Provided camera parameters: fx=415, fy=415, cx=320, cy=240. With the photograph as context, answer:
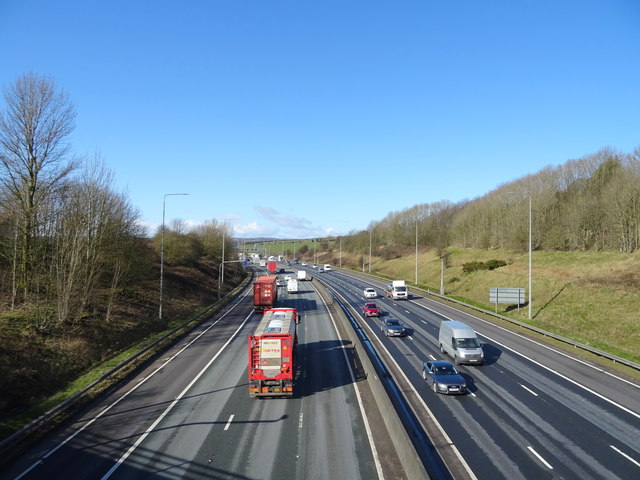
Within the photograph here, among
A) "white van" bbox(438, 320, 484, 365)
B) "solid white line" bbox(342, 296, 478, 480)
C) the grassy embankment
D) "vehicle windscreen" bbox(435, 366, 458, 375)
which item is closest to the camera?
"solid white line" bbox(342, 296, 478, 480)

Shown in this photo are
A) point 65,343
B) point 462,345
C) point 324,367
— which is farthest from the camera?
point 65,343

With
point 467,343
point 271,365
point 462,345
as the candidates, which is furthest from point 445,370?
point 271,365

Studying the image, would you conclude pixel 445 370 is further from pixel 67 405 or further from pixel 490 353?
pixel 67 405

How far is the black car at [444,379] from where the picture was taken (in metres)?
20.2

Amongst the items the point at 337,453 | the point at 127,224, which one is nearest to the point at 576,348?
the point at 337,453

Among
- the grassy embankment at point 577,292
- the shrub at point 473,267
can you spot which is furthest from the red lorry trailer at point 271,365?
the shrub at point 473,267

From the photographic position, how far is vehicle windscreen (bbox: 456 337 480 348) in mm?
26234

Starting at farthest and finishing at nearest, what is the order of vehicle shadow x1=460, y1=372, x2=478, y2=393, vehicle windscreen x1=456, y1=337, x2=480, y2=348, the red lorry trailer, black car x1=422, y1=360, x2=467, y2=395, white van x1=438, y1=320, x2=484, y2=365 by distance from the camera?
vehicle windscreen x1=456, y1=337, x2=480, y2=348, white van x1=438, y1=320, x2=484, y2=365, vehicle shadow x1=460, y1=372, x2=478, y2=393, black car x1=422, y1=360, x2=467, y2=395, the red lorry trailer

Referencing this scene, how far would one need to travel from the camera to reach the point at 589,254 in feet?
188

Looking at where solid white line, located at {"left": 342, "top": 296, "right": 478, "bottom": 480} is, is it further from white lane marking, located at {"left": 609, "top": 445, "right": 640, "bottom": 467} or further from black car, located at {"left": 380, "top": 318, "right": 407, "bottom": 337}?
black car, located at {"left": 380, "top": 318, "right": 407, "bottom": 337}

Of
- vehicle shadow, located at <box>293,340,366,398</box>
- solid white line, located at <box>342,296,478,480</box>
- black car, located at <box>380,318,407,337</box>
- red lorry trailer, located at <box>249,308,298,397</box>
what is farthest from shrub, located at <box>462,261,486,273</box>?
red lorry trailer, located at <box>249,308,298,397</box>

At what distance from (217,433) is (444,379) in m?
11.2

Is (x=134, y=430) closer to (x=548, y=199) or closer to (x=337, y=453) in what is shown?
(x=337, y=453)

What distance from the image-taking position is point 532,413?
714 inches
